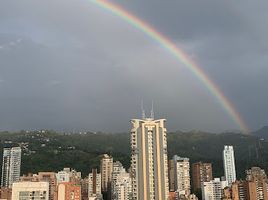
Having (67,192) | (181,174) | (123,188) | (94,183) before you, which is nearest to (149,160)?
(123,188)

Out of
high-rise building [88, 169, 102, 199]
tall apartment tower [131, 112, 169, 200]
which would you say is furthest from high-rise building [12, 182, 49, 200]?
high-rise building [88, 169, 102, 199]

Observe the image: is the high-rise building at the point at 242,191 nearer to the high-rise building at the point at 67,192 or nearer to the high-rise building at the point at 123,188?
the high-rise building at the point at 123,188

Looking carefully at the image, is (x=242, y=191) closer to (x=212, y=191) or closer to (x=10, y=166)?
(x=212, y=191)

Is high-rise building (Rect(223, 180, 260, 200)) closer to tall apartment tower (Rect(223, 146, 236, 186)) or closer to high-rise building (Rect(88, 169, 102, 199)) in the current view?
high-rise building (Rect(88, 169, 102, 199))

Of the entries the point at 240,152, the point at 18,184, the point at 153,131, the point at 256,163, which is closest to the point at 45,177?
the point at 18,184

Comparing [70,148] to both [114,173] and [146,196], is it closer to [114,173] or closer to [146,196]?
[114,173]
